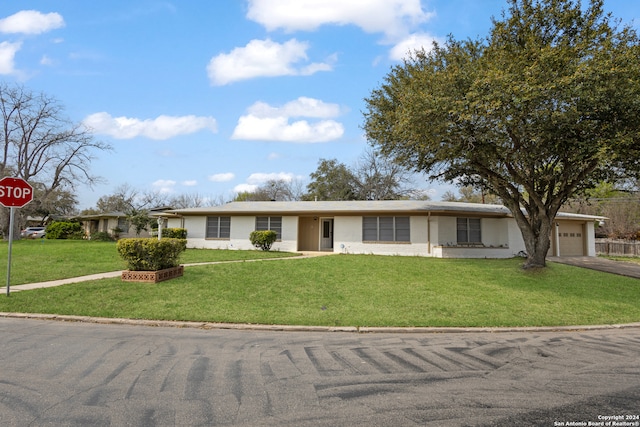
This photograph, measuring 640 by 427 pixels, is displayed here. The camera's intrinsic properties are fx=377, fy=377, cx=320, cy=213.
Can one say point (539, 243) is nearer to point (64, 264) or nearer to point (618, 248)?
point (618, 248)

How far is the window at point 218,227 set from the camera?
2314cm

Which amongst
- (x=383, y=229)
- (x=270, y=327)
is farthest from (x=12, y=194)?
(x=383, y=229)

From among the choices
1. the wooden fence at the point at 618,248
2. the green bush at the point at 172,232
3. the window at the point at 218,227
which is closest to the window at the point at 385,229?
the window at the point at 218,227

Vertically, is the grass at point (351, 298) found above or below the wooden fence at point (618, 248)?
below

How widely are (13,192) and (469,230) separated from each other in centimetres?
1971

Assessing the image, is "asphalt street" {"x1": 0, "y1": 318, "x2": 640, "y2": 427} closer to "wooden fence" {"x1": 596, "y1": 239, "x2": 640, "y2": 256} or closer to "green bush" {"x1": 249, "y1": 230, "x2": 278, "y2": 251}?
"green bush" {"x1": 249, "y1": 230, "x2": 278, "y2": 251}

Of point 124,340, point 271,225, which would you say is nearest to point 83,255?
point 271,225

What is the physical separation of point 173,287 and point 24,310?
3144 millimetres

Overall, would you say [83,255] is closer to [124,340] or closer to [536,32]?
[124,340]

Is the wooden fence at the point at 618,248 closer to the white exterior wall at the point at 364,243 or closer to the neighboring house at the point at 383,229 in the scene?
the neighboring house at the point at 383,229

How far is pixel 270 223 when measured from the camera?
22.6 m

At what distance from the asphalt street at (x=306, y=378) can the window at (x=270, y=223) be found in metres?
15.6

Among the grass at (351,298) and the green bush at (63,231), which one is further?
the green bush at (63,231)

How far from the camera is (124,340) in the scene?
6129mm
